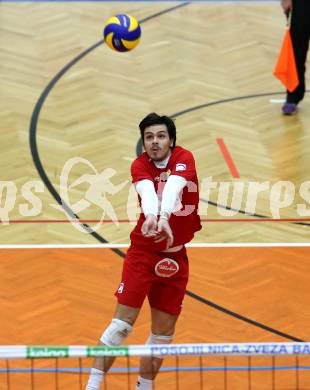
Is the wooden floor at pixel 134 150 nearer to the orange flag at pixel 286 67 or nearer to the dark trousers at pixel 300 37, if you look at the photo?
the dark trousers at pixel 300 37

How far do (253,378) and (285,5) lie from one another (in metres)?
A: 6.17

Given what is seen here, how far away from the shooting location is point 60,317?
8.33 metres

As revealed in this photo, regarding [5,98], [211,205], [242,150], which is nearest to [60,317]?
[211,205]

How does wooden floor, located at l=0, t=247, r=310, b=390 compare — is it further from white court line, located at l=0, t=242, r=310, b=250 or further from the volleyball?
the volleyball

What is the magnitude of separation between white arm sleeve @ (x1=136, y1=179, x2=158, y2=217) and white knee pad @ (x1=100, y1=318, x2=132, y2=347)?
33.2 inches

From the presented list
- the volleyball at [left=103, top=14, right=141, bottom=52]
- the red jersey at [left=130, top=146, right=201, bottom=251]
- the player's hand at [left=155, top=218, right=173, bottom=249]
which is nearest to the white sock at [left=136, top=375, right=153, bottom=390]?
the red jersey at [left=130, top=146, right=201, bottom=251]

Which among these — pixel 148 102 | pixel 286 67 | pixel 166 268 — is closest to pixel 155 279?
pixel 166 268

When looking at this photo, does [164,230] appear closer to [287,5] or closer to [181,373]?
[181,373]

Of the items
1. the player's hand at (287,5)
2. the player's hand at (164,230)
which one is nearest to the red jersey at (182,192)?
the player's hand at (164,230)

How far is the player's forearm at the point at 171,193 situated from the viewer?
20.5 ft

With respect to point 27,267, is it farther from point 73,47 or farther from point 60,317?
point 73,47

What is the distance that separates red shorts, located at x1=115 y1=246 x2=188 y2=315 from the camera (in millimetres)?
6629

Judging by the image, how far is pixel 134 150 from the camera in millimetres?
11680

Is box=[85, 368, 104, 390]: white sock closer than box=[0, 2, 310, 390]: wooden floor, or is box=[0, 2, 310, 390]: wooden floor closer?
box=[85, 368, 104, 390]: white sock
